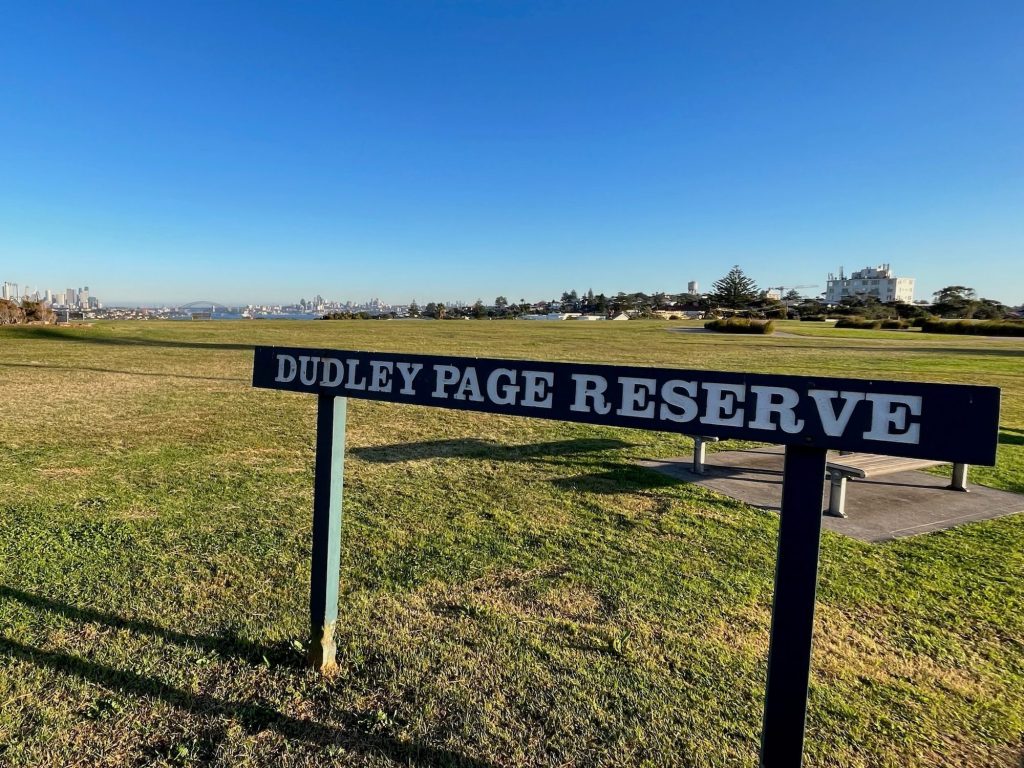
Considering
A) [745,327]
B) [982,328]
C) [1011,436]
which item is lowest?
[1011,436]

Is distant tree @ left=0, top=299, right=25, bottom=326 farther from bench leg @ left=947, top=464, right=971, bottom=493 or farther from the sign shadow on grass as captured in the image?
bench leg @ left=947, top=464, right=971, bottom=493

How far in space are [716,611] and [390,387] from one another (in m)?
2.24

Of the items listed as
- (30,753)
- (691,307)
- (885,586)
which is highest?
(691,307)

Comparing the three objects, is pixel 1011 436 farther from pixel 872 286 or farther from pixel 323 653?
pixel 872 286

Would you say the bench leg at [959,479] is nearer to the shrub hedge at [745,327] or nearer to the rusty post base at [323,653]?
the rusty post base at [323,653]

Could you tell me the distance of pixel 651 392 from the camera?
2018mm

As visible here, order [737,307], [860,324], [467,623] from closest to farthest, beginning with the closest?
[467,623], [860,324], [737,307]

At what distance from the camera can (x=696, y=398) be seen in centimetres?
195

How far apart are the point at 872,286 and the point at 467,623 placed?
19837 cm

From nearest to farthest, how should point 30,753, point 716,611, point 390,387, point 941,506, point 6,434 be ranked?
1. point 30,753
2. point 390,387
3. point 716,611
4. point 941,506
5. point 6,434

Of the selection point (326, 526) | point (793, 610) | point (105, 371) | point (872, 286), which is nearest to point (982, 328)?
point (105, 371)

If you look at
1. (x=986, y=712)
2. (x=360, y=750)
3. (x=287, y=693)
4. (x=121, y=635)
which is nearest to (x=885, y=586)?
(x=986, y=712)


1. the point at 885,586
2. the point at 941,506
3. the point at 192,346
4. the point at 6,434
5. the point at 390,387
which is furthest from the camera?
the point at 192,346

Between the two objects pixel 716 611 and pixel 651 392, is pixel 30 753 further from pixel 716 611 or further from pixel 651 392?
pixel 716 611
